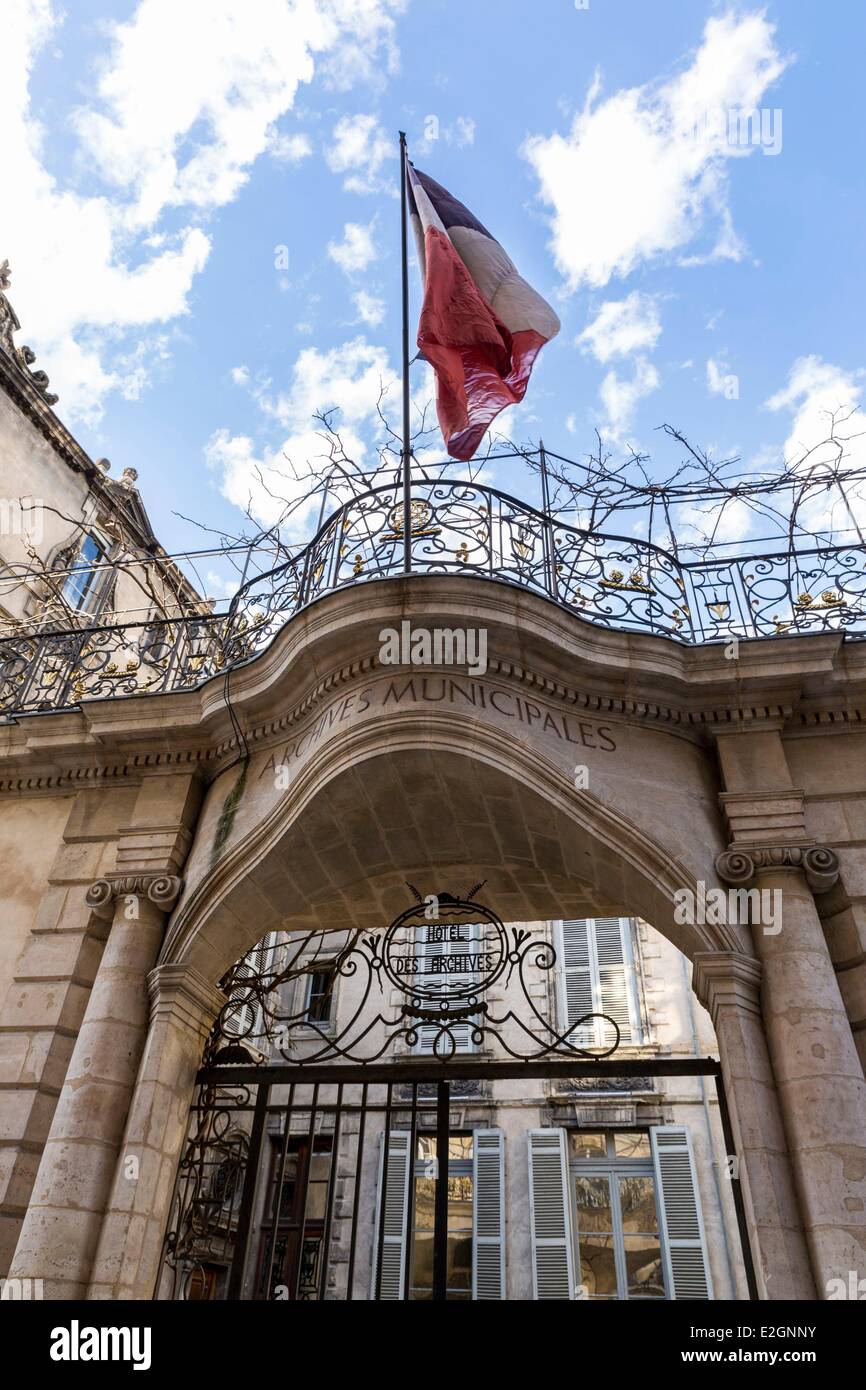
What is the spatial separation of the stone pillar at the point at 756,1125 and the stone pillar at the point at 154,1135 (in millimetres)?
3048

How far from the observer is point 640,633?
6.06m

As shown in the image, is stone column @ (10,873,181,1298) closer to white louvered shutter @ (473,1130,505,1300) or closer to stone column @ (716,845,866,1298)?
stone column @ (716,845,866,1298)

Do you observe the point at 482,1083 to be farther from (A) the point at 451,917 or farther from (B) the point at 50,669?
(B) the point at 50,669

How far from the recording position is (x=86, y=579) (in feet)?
48.8

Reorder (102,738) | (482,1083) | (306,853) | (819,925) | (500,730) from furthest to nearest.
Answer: (482,1083) → (102,738) → (306,853) → (500,730) → (819,925)

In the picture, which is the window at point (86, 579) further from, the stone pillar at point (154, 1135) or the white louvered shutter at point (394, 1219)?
the stone pillar at point (154, 1135)

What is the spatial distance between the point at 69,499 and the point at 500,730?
11.0 meters

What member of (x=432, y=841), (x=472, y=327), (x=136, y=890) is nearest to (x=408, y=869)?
(x=432, y=841)

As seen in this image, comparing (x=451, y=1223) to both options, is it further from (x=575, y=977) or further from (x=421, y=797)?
(x=421, y=797)

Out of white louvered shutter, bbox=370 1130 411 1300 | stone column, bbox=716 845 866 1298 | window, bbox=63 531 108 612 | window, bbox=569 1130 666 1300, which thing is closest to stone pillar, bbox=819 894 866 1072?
stone column, bbox=716 845 866 1298

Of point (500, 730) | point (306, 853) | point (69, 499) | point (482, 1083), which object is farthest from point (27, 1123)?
point (69, 499)

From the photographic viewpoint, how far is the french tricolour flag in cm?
702

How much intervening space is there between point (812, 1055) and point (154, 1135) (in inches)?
141

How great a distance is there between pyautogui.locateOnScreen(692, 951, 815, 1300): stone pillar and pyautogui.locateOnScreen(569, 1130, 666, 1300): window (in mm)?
8102
